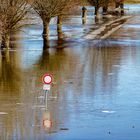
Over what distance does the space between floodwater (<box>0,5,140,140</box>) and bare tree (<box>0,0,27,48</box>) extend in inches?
34.5

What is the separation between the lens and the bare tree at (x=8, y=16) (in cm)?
2602

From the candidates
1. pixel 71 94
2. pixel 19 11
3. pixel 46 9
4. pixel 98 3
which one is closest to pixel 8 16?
pixel 19 11

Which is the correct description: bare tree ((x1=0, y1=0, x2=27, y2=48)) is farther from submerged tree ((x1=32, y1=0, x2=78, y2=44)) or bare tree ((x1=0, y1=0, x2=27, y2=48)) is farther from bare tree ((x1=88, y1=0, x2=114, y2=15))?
bare tree ((x1=88, y1=0, x2=114, y2=15))

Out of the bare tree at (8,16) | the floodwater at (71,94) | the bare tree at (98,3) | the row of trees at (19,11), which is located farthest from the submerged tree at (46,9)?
the bare tree at (98,3)

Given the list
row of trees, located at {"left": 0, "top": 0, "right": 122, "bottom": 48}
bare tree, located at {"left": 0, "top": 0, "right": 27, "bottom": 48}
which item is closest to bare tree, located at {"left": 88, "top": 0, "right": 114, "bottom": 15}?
row of trees, located at {"left": 0, "top": 0, "right": 122, "bottom": 48}

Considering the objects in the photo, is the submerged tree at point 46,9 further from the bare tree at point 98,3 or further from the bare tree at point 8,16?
the bare tree at point 98,3

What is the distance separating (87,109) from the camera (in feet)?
42.8

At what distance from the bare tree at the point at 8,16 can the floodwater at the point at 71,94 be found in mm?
877

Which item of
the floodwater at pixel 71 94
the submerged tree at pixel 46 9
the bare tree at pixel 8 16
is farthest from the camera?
the submerged tree at pixel 46 9

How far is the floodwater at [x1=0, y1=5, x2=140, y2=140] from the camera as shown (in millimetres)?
11094

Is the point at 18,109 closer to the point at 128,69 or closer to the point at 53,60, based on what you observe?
the point at 128,69

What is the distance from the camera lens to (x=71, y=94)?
1504cm

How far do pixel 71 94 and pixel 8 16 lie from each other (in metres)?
11.9

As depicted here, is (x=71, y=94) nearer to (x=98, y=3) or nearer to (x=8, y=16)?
(x=8, y=16)
